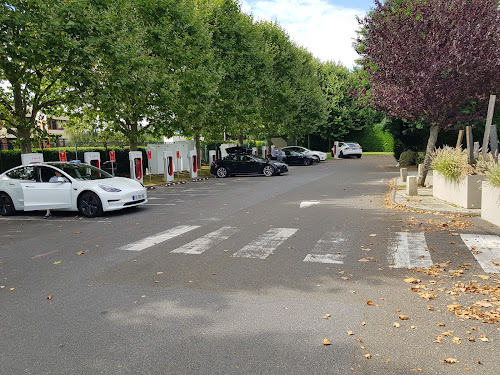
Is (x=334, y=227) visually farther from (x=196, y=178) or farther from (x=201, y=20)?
(x=201, y=20)

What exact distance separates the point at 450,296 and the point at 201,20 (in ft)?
81.3

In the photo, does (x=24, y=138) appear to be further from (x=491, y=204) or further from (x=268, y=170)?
(x=491, y=204)

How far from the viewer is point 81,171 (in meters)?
13.0

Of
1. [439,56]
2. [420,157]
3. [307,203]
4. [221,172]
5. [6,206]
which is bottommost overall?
[307,203]

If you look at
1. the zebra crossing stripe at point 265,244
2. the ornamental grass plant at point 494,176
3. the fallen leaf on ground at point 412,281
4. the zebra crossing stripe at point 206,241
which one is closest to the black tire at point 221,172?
the zebra crossing stripe at point 206,241

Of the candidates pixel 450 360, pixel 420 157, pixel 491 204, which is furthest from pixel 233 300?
pixel 420 157

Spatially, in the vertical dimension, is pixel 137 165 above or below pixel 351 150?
below

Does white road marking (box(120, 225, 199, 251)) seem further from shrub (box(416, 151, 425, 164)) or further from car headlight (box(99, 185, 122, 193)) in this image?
shrub (box(416, 151, 425, 164))

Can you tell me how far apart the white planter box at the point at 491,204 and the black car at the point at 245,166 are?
15919 mm

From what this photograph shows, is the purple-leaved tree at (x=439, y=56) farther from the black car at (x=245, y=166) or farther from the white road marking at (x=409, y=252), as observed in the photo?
the black car at (x=245, y=166)

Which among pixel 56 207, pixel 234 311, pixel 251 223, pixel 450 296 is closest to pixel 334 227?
pixel 251 223

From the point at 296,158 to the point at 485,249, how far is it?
94.6 ft

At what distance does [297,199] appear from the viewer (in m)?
14.8

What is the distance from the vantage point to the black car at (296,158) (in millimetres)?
36000
